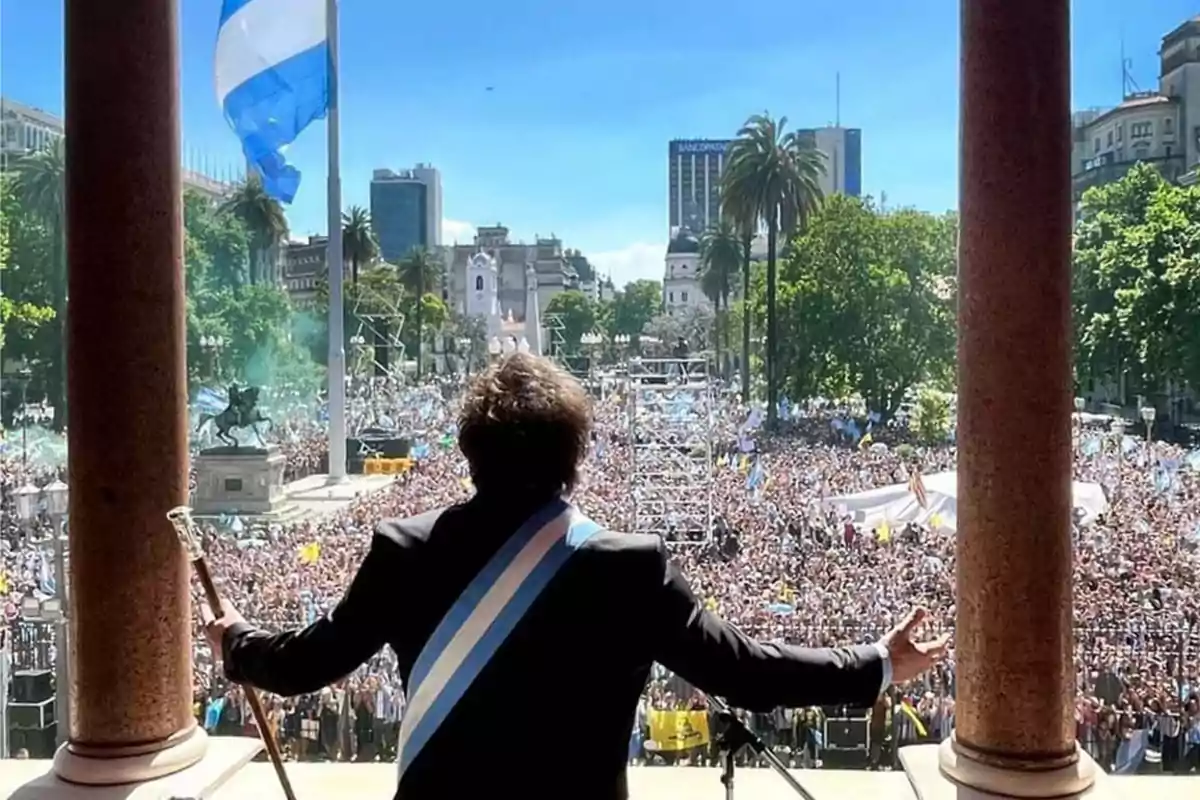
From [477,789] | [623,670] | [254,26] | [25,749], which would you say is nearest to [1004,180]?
[623,670]

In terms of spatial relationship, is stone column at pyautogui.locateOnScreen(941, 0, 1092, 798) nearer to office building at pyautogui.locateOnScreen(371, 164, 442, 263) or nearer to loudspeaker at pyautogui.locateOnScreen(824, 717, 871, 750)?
loudspeaker at pyautogui.locateOnScreen(824, 717, 871, 750)

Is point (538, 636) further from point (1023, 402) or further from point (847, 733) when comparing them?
point (847, 733)

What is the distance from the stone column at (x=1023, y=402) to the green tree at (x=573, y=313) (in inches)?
1159

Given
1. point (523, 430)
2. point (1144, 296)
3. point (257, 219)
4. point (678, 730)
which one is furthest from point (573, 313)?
point (523, 430)

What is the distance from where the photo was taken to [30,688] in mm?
9797

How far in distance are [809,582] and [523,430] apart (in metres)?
13.0

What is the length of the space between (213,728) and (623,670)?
7.62 m

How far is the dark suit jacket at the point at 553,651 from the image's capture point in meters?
1.97

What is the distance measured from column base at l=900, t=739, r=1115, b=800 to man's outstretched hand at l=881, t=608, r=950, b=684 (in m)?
1.94

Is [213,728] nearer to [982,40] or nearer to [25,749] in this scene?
[25,749]

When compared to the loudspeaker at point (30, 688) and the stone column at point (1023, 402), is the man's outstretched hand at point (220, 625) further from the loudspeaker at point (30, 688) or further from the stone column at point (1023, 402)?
the loudspeaker at point (30, 688)

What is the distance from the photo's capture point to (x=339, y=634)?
208 cm

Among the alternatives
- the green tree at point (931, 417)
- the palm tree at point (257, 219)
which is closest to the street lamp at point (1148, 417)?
the green tree at point (931, 417)

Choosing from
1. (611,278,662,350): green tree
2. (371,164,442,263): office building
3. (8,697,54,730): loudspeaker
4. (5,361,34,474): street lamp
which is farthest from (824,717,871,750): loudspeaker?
(371,164,442,263): office building
